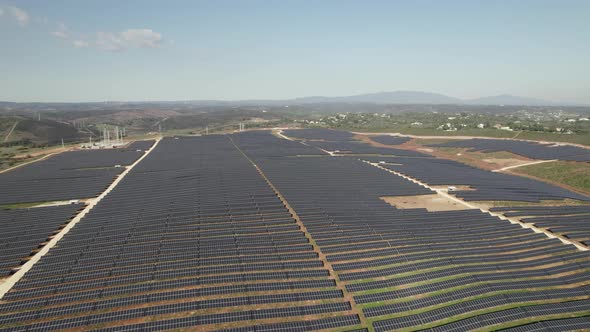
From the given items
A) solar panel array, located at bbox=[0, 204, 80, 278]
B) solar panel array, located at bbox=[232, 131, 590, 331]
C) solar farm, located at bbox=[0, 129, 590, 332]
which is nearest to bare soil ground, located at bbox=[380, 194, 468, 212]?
solar farm, located at bbox=[0, 129, 590, 332]

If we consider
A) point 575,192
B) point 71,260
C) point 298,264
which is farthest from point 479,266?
point 575,192

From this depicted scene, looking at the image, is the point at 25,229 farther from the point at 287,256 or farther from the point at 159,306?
the point at 287,256

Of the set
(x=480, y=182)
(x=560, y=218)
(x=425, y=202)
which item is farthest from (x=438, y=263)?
(x=480, y=182)

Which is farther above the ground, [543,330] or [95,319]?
[95,319]

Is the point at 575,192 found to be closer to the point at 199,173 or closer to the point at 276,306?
the point at 276,306

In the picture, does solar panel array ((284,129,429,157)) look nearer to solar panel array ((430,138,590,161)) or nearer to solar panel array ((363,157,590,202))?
solar panel array ((363,157,590,202))

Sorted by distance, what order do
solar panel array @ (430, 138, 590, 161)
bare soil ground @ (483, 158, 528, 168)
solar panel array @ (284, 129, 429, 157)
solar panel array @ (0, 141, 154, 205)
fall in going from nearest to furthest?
solar panel array @ (0, 141, 154, 205) < bare soil ground @ (483, 158, 528, 168) < solar panel array @ (430, 138, 590, 161) < solar panel array @ (284, 129, 429, 157)

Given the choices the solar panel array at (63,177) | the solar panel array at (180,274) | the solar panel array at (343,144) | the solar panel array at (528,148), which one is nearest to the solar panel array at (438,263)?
the solar panel array at (180,274)
